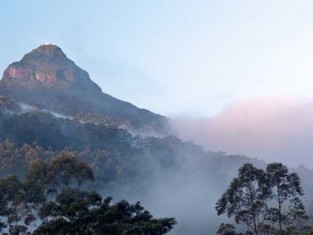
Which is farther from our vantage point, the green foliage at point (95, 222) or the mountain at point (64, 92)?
the mountain at point (64, 92)

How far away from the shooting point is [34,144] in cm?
9431

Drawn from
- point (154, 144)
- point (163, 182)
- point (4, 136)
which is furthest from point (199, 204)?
point (4, 136)

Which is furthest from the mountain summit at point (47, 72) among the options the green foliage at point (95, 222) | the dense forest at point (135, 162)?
the green foliage at point (95, 222)

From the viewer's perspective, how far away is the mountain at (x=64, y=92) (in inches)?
5797

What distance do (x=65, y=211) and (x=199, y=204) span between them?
75.0 m

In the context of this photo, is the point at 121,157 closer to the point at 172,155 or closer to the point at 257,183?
the point at 172,155

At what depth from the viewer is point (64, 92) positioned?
161m

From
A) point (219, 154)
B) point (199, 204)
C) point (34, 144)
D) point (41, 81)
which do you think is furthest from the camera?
point (41, 81)

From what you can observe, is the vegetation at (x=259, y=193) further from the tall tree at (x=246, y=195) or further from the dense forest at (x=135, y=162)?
the dense forest at (x=135, y=162)

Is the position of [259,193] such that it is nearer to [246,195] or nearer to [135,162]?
[246,195]

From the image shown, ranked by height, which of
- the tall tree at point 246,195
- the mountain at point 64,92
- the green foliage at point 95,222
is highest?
the mountain at point 64,92

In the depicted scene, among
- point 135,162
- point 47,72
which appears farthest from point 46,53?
point 135,162

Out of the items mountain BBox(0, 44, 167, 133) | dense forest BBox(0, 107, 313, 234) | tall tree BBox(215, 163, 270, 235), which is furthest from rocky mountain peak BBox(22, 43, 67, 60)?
tall tree BBox(215, 163, 270, 235)

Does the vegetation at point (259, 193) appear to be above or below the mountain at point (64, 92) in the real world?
below
